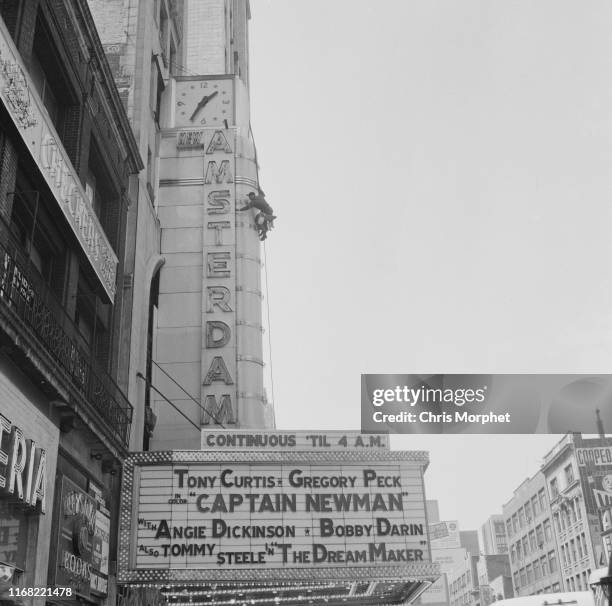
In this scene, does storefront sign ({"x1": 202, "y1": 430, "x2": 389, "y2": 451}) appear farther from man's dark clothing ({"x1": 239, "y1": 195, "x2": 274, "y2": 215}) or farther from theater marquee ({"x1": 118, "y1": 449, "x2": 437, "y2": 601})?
man's dark clothing ({"x1": 239, "y1": 195, "x2": 274, "y2": 215})

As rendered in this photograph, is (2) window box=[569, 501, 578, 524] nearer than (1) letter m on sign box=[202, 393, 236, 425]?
No

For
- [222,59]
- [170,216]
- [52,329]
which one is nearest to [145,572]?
[52,329]

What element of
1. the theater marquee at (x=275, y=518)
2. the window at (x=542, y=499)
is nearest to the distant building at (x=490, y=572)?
the window at (x=542, y=499)

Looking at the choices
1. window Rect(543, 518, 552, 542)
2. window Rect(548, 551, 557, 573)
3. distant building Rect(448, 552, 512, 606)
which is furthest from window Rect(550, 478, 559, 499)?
distant building Rect(448, 552, 512, 606)

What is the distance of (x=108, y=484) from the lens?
1828 centimetres

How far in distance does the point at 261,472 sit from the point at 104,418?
12.0ft

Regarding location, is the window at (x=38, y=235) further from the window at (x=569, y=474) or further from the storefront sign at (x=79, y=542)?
the window at (x=569, y=474)

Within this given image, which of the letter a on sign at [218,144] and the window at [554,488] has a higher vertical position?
the letter a on sign at [218,144]

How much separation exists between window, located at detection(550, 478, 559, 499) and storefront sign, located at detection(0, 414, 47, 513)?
87833 mm

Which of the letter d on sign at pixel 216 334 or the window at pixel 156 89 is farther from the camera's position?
the window at pixel 156 89

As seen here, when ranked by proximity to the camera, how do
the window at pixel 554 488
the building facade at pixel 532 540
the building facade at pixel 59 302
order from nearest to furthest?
1. the building facade at pixel 59 302
2. the window at pixel 554 488
3. the building facade at pixel 532 540

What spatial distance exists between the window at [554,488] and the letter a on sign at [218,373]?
75934 millimetres

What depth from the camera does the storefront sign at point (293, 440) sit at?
1828cm

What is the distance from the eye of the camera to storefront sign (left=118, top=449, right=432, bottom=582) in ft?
55.8
